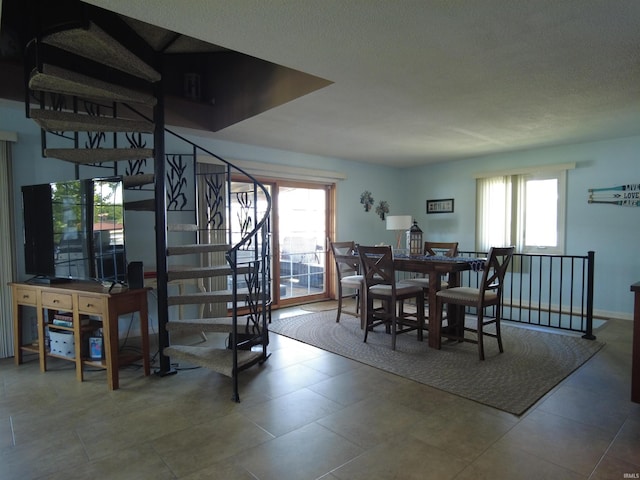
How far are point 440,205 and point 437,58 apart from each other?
441 centimetres

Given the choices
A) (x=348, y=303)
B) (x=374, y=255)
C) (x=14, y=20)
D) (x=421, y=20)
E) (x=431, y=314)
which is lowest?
(x=348, y=303)

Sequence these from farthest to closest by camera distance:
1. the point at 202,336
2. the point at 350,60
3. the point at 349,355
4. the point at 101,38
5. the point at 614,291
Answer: the point at 614,291, the point at 202,336, the point at 349,355, the point at 350,60, the point at 101,38

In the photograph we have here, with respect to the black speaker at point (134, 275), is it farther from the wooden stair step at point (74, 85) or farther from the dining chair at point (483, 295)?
the dining chair at point (483, 295)

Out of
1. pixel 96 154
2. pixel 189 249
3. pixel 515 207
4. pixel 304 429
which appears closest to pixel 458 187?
pixel 515 207

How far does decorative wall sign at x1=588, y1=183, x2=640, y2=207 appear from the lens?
4562 mm

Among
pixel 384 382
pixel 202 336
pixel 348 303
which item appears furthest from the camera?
pixel 348 303

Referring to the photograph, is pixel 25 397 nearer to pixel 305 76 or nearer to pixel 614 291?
pixel 305 76

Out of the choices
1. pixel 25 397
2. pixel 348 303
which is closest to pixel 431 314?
pixel 348 303

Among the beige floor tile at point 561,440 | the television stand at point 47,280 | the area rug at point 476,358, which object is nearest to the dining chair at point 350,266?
the area rug at point 476,358

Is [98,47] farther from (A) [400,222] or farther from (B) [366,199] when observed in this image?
(B) [366,199]

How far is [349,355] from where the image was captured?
3.36 m

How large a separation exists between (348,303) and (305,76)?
3.71m

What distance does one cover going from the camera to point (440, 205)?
6.55 metres

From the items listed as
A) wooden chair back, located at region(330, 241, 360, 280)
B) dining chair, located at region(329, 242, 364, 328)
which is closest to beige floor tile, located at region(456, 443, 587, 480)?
dining chair, located at region(329, 242, 364, 328)
